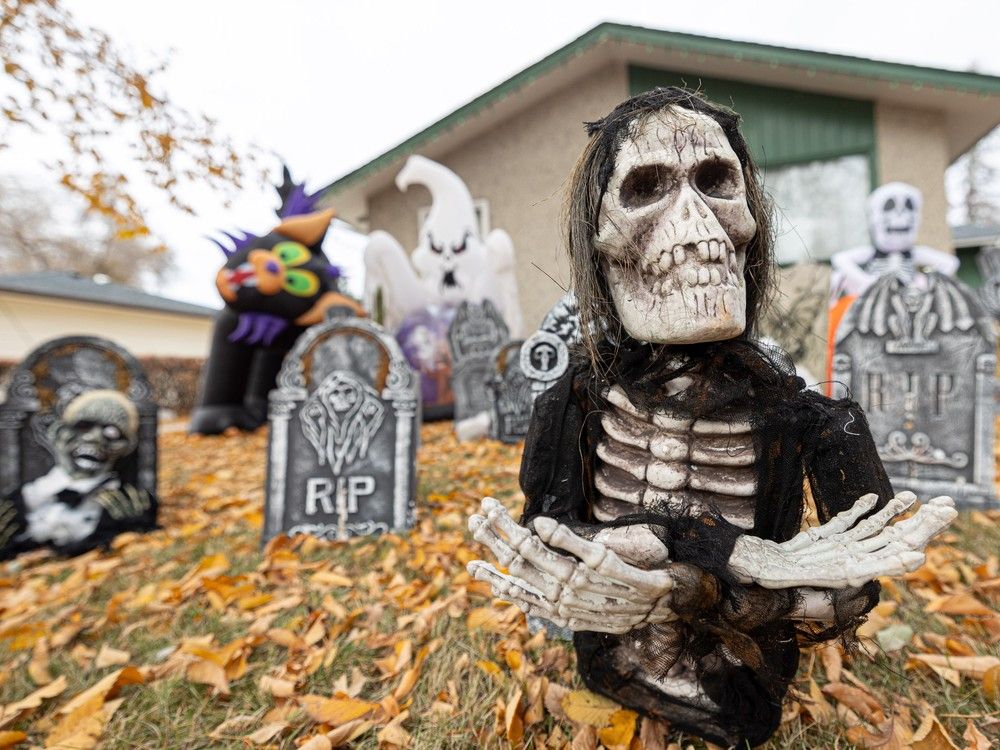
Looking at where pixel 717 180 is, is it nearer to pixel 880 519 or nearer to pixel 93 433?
pixel 880 519

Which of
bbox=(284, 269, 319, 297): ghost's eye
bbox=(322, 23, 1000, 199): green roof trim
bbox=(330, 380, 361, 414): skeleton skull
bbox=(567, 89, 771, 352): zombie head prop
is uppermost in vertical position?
bbox=(322, 23, 1000, 199): green roof trim

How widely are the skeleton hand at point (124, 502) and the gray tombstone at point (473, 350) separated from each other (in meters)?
3.05

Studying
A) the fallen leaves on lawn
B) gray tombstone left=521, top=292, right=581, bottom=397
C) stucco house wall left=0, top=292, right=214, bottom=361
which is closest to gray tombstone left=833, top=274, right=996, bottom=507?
the fallen leaves on lawn

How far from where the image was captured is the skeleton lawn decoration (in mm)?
940

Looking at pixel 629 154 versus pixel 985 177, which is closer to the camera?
pixel 629 154

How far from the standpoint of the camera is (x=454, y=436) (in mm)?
5680

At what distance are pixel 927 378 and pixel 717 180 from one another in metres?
2.86

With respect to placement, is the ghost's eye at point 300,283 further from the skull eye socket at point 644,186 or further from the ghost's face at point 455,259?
the skull eye socket at point 644,186

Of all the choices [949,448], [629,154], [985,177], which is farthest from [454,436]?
[985,177]

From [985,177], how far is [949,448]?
24349 mm

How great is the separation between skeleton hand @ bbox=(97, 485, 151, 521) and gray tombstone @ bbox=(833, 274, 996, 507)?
4719 millimetres

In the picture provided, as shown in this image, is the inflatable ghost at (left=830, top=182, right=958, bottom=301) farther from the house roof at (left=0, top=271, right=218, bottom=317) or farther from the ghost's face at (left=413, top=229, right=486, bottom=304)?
the house roof at (left=0, top=271, right=218, bottom=317)

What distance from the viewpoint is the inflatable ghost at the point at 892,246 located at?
17.3ft

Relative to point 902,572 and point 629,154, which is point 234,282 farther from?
point 902,572
